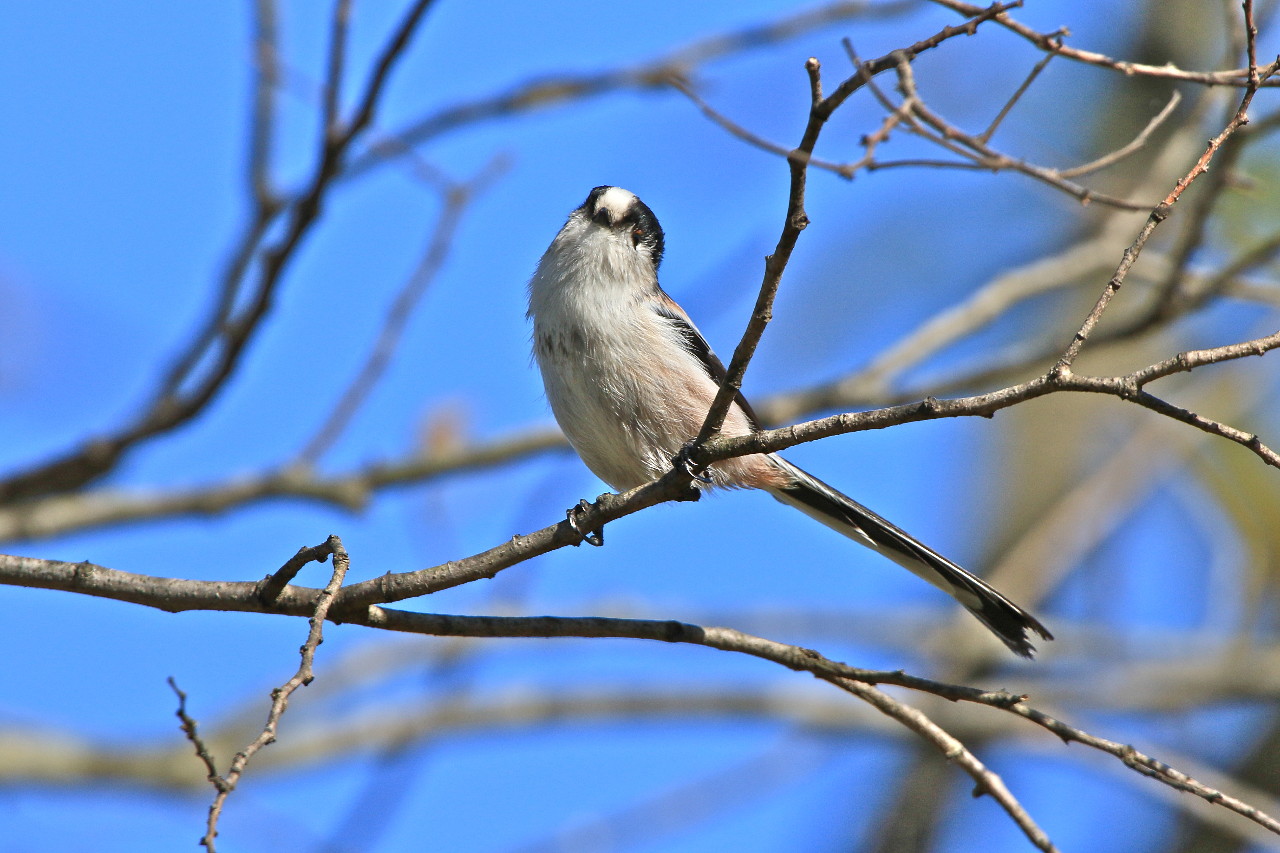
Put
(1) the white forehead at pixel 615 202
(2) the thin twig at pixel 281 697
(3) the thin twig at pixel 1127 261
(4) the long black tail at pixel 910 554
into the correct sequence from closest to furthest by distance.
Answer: (2) the thin twig at pixel 281 697 < (3) the thin twig at pixel 1127 261 < (4) the long black tail at pixel 910 554 < (1) the white forehead at pixel 615 202

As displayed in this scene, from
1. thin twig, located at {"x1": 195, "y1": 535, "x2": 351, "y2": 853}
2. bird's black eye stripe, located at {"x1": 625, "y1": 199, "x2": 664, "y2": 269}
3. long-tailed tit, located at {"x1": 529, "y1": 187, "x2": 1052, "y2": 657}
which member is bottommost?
thin twig, located at {"x1": 195, "y1": 535, "x2": 351, "y2": 853}

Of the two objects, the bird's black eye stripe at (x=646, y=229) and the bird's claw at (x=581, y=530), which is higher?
the bird's black eye stripe at (x=646, y=229)

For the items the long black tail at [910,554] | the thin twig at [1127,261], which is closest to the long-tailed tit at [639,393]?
the long black tail at [910,554]

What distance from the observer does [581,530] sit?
275 centimetres

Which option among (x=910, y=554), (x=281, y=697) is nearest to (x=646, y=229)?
(x=910, y=554)

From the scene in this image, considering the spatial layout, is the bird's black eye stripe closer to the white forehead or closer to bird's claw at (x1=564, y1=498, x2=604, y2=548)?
the white forehead

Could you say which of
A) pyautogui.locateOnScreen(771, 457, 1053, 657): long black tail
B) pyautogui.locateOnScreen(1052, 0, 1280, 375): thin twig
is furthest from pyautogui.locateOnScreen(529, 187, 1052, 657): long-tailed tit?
pyautogui.locateOnScreen(1052, 0, 1280, 375): thin twig

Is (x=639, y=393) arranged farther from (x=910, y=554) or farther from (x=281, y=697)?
A: (x=281, y=697)

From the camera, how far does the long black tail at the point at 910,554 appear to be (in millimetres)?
3352

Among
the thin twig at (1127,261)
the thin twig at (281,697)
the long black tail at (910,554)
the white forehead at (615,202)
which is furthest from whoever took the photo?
the white forehead at (615,202)

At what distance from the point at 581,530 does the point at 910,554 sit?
1318 millimetres

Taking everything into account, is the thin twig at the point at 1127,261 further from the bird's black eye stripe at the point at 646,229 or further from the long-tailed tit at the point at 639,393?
the bird's black eye stripe at the point at 646,229

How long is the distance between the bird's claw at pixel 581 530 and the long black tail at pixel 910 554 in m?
0.83

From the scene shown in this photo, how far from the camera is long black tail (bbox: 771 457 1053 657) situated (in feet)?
11.0
